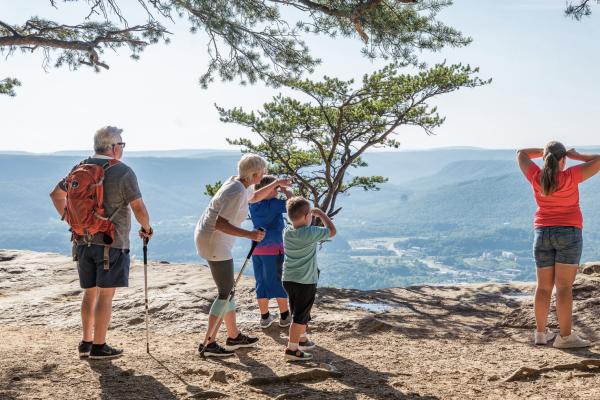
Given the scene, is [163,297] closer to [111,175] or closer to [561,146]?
[111,175]

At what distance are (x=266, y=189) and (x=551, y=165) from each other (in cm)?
221

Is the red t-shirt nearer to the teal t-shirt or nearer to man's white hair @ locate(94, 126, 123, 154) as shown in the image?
the teal t-shirt

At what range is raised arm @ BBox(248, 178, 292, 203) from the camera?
17.9 ft

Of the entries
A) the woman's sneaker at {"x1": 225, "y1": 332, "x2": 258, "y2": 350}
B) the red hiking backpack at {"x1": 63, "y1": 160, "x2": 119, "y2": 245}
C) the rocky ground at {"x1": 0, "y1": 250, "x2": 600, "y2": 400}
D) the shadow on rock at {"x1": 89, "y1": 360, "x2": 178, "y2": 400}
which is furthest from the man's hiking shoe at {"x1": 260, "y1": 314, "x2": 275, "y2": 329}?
the red hiking backpack at {"x1": 63, "y1": 160, "x2": 119, "y2": 245}

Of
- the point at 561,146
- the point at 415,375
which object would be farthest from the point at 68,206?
the point at 561,146

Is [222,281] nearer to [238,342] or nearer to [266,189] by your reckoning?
[238,342]

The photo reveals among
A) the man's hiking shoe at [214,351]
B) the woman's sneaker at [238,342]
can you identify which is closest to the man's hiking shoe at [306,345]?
the woman's sneaker at [238,342]

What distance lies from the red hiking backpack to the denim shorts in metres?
3.26

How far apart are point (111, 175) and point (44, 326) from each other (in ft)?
9.79

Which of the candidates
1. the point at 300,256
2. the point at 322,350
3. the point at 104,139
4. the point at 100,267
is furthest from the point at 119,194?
the point at 322,350

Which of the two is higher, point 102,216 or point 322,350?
point 102,216

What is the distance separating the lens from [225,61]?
9.01 metres

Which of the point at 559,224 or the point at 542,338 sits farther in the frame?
the point at 542,338

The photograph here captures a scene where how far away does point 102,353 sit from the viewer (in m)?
4.96
